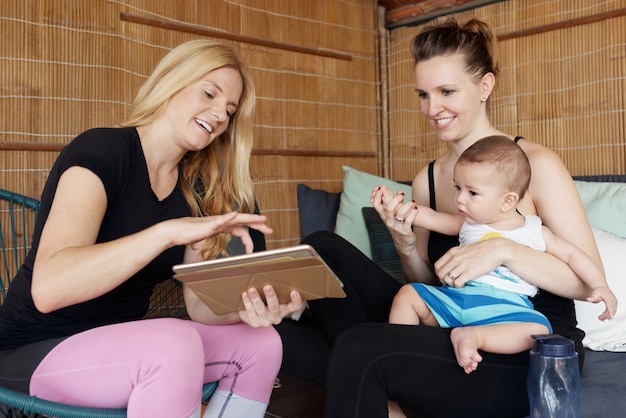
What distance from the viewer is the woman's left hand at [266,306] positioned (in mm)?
1455

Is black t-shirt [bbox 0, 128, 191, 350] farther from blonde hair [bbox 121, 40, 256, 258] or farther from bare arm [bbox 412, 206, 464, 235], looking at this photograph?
bare arm [bbox 412, 206, 464, 235]

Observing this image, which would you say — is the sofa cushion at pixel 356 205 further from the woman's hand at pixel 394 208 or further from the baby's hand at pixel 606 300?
the baby's hand at pixel 606 300

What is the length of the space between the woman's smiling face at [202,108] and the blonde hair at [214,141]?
0.02 m

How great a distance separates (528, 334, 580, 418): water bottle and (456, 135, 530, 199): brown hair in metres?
0.42

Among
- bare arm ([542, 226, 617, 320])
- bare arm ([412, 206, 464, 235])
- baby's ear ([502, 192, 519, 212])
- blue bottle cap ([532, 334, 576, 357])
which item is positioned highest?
baby's ear ([502, 192, 519, 212])

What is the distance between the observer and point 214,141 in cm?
194

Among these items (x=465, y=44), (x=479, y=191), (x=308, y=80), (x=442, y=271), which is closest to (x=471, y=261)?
(x=442, y=271)

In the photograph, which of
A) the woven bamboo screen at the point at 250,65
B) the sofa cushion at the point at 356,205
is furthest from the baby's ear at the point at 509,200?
the woven bamboo screen at the point at 250,65

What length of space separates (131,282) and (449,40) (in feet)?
3.68

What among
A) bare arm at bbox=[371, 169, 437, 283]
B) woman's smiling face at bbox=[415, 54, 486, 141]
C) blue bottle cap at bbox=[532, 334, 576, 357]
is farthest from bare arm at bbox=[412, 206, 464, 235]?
blue bottle cap at bbox=[532, 334, 576, 357]

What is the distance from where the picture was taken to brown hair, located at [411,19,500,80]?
1.93 meters

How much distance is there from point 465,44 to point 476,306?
787 millimetres

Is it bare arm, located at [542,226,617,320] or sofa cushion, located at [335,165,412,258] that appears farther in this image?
sofa cushion, located at [335,165,412,258]

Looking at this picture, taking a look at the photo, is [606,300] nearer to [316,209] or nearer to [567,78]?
[567,78]
